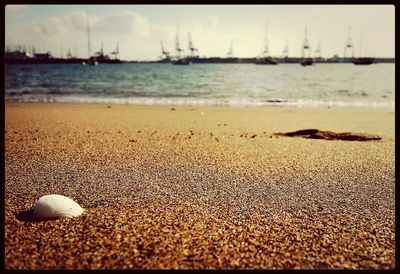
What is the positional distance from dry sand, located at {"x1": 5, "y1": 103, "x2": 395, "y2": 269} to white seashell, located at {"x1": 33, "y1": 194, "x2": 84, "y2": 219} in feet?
0.27

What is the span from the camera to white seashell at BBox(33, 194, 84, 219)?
129 inches

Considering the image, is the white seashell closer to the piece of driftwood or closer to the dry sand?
the dry sand

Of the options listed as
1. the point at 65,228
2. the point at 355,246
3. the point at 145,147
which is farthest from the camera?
the point at 145,147

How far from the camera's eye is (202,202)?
3.91 metres

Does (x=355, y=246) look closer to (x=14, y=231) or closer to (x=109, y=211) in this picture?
(x=109, y=211)

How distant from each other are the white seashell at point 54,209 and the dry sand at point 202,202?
8cm

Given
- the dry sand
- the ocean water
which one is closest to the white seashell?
the dry sand

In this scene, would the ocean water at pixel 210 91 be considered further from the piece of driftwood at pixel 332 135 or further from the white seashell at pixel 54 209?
the white seashell at pixel 54 209

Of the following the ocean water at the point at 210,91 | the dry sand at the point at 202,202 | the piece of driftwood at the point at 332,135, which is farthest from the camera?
the ocean water at the point at 210,91

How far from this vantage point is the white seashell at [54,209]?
3285 mm

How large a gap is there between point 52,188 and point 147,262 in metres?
2.30

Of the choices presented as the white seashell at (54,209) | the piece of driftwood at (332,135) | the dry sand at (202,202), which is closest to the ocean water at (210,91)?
the piece of driftwood at (332,135)
